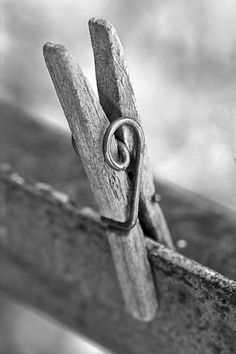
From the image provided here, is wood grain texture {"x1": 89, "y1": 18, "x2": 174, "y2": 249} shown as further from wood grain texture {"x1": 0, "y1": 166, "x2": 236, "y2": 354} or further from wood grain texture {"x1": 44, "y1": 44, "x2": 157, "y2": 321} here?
wood grain texture {"x1": 0, "y1": 166, "x2": 236, "y2": 354}

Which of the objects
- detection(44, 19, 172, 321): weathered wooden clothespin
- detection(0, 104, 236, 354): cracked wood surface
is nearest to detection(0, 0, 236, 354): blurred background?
detection(0, 104, 236, 354): cracked wood surface

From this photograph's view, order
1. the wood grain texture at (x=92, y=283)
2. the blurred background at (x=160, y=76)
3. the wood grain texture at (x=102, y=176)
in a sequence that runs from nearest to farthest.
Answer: the wood grain texture at (x=102, y=176) → the wood grain texture at (x=92, y=283) → the blurred background at (x=160, y=76)

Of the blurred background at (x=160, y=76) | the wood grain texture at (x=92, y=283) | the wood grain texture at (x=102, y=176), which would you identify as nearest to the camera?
the wood grain texture at (x=102, y=176)

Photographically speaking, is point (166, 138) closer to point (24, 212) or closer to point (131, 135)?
point (24, 212)

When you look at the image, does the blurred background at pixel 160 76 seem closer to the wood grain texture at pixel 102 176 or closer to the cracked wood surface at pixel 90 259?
the cracked wood surface at pixel 90 259

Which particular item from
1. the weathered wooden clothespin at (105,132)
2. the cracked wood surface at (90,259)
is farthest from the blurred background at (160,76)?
the weathered wooden clothespin at (105,132)

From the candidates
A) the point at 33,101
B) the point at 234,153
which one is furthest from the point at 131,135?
the point at 33,101
